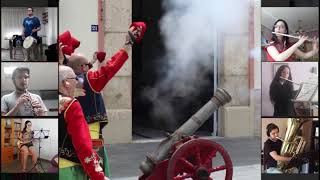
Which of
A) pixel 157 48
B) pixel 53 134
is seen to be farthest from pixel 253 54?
pixel 53 134

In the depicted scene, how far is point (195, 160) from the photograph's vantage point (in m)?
5.66

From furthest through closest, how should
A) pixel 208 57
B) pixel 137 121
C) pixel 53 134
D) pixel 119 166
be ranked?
pixel 137 121 → pixel 208 57 → pixel 119 166 → pixel 53 134

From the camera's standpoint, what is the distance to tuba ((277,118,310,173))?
17.2ft

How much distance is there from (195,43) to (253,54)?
5.87 ft

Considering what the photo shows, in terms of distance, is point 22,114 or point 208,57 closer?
point 22,114

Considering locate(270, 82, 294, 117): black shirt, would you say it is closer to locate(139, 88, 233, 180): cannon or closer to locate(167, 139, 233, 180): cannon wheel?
locate(139, 88, 233, 180): cannon

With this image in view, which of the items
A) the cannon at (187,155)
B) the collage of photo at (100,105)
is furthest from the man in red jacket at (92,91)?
the cannon at (187,155)

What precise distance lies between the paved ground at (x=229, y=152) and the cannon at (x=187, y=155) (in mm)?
880

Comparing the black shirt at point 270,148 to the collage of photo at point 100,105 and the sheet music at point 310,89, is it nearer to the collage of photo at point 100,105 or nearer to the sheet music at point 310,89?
the collage of photo at point 100,105

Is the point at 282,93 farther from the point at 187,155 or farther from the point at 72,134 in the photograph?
the point at 72,134

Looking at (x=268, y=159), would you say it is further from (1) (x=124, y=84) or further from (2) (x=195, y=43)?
(1) (x=124, y=84)

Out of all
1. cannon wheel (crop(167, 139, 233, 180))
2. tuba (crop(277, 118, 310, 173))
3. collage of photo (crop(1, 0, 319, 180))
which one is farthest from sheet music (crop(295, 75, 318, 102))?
cannon wheel (crop(167, 139, 233, 180))

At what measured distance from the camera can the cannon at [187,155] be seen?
5535mm

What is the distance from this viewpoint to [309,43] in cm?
517
